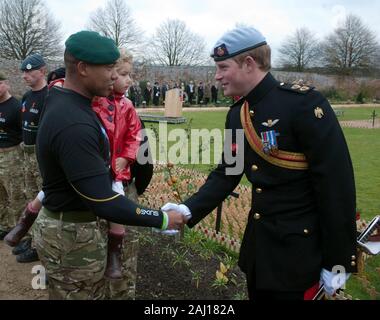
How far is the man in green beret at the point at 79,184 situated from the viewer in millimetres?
2270

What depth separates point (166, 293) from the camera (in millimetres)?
4293

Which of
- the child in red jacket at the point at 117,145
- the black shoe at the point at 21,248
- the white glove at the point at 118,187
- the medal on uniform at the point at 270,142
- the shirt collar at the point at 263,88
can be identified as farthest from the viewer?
the black shoe at the point at 21,248

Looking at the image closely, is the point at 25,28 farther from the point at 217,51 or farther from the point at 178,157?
the point at 217,51

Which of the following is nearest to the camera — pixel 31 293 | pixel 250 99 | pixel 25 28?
pixel 250 99

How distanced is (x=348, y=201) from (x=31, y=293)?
360cm

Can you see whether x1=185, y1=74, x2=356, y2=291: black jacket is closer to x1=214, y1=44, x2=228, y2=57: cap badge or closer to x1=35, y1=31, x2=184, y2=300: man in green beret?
x1=214, y1=44, x2=228, y2=57: cap badge

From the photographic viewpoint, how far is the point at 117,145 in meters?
3.61

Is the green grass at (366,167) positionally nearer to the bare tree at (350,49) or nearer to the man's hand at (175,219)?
the man's hand at (175,219)

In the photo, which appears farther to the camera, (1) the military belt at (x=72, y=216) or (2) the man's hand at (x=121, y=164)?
(2) the man's hand at (x=121, y=164)

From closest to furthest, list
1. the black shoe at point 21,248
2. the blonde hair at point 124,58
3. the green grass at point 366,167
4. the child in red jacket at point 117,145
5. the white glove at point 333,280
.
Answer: the white glove at point 333,280 → the child in red jacket at point 117,145 → the blonde hair at point 124,58 → the black shoe at point 21,248 → the green grass at point 366,167

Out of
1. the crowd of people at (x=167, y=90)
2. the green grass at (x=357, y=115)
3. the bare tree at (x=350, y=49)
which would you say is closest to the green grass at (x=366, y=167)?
the green grass at (x=357, y=115)

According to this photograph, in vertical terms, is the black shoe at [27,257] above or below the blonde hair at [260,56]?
below

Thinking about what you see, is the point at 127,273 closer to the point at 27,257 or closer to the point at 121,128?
the point at 121,128
